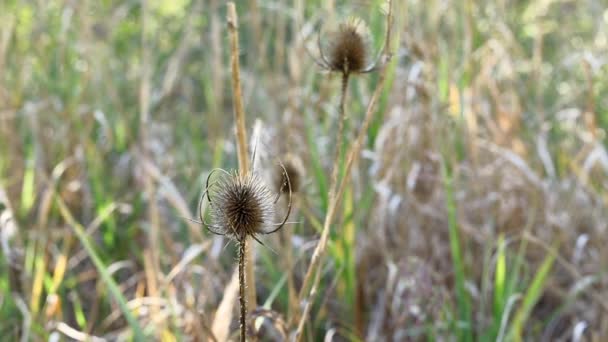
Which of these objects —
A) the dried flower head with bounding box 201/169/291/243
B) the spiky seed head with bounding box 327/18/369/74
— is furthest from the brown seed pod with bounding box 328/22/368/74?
the dried flower head with bounding box 201/169/291/243

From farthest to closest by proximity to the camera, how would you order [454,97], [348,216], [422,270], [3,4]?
[3,4] → [454,97] → [422,270] → [348,216]

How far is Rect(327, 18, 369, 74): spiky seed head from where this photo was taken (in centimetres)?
102

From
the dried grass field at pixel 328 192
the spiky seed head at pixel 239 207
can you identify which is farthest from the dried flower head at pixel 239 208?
the dried grass field at pixel 328 192

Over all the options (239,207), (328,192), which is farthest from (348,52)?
(328,192)

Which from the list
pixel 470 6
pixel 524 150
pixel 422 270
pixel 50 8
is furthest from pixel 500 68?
pixel 50 8

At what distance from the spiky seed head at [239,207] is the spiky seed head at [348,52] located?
0.97ft

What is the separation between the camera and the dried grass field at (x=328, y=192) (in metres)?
1.56

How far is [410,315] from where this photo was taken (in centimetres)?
173

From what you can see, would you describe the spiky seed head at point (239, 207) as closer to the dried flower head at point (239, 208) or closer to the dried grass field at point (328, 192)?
the dried flower head at point (239, 208)

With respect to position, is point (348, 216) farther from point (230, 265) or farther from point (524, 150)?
point (524, 150)

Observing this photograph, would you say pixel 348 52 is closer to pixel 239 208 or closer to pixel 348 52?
pixel 348 52

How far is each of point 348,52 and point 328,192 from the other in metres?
0.56

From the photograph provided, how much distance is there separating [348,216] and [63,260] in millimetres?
772

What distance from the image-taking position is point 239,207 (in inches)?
30.5
